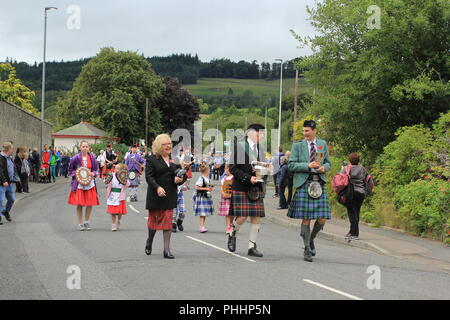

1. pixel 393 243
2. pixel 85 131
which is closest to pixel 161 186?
pixel 393 243

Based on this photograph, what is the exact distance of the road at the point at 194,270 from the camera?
749 centimetres

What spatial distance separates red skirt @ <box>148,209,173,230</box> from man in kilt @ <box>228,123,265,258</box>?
1.03 metres

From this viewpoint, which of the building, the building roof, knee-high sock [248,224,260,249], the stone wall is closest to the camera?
knee-high sock [248,224,260,249]

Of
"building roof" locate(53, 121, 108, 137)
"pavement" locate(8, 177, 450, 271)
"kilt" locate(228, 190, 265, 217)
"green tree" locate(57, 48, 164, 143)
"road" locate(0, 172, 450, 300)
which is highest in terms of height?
"green tree" locate(57, 48, 164, 143)

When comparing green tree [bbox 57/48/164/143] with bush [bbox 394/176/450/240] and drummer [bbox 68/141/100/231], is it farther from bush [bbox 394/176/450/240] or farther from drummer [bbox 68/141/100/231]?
bush [bbox 394/176/450/240]

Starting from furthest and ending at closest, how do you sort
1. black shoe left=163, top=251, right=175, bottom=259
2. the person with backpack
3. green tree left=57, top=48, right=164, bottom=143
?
green tree left=57, top=48, right=164, bottom=143, the person with backpack, black shoe left=163, top=251, right=175, bottom=259

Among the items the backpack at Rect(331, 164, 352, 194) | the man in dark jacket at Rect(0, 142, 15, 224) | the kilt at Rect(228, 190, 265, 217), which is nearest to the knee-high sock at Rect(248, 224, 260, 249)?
the kilt at Rect(228, 190, 265, 217)

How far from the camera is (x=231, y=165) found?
10.3 m

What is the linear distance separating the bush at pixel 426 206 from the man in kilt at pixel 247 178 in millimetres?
4921

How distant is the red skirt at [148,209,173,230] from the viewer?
1025 cm

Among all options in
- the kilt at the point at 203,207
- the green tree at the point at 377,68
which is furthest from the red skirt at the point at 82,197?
the green tree at the point at 377,68

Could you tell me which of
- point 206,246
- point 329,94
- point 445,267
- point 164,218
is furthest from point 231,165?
point 329,94

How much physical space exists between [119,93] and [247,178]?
64200 millimetres

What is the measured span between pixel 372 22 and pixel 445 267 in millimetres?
9036
